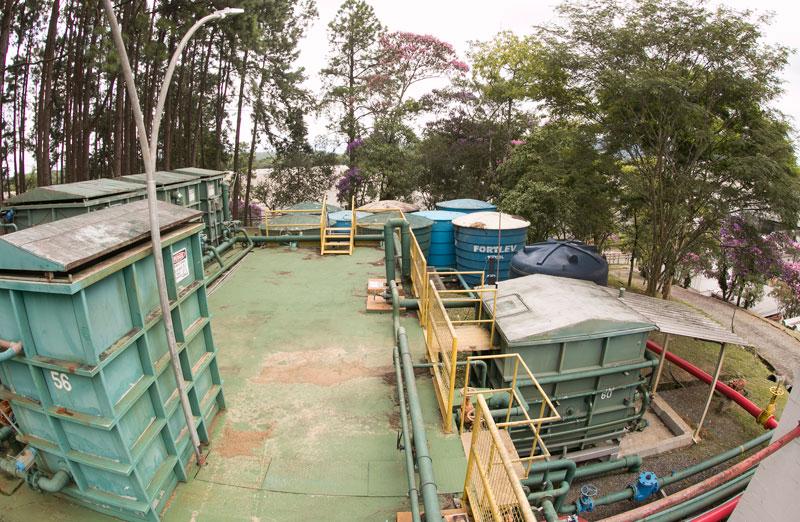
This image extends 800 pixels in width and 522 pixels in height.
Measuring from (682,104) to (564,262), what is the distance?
21.2 feet

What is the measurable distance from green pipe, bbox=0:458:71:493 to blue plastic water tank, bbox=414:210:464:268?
16654 millimetres

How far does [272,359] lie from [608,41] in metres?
15.2

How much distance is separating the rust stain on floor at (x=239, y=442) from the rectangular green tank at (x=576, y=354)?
15.0ft

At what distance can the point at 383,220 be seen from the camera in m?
16.7

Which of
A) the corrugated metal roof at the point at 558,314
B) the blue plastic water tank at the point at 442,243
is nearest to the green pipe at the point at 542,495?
the corrugated metal roof at the point at 558,314

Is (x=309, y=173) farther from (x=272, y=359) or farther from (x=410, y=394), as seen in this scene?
(x=410, y=394)

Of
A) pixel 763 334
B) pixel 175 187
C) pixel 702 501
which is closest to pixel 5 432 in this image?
pixel 175 187

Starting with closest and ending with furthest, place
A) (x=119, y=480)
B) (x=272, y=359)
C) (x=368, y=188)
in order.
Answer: (x=119, y=480) → (x=272, y=359) → (x=368, y=188)

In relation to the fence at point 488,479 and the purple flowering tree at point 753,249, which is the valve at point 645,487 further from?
the purple flowering tree at point 753,249

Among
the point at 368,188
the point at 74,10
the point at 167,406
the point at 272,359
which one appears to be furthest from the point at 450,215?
the point at 74,10

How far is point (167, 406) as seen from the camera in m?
4.68

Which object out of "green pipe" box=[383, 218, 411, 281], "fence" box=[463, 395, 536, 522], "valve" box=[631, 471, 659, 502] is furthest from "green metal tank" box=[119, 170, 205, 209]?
"valve" box=[631, 471, 659, 502]

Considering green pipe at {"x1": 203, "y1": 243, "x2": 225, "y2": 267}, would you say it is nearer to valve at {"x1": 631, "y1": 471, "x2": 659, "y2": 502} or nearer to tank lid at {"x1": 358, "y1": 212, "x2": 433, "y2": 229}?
tank lid at {"x1": 358, "y1": 212, "x2": 433, "y2": 229}

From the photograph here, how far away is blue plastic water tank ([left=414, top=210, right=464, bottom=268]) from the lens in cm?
2020
